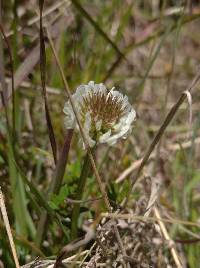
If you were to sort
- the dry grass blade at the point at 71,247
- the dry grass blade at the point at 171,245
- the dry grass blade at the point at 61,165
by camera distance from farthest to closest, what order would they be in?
1. the dry grass blade at the point at 171,245
2. the dry grass blade at the point at 61,165
3. the dry grass blade at the point at 71,247

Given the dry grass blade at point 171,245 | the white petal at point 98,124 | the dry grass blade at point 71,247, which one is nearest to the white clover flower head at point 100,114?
the white petal at point 98,124

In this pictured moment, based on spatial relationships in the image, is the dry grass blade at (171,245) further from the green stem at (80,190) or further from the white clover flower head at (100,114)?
the white clover flower head at (100,114)

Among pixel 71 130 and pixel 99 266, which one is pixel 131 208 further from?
pixel 71 130

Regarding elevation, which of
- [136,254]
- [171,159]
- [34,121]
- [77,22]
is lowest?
[136,254]

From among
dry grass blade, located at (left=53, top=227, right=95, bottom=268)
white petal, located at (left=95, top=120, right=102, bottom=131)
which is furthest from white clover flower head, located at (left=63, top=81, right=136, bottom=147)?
dry grass blade, located at (left=53, top=227, right=95, bottom=268)

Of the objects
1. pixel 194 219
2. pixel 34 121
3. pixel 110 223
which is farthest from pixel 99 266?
pixel 34 121

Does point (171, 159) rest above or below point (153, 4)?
below

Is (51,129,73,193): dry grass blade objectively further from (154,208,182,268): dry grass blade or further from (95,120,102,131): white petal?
(154,208,182,268): dry grass blade

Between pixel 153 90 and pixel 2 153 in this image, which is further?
pixel 153 90
